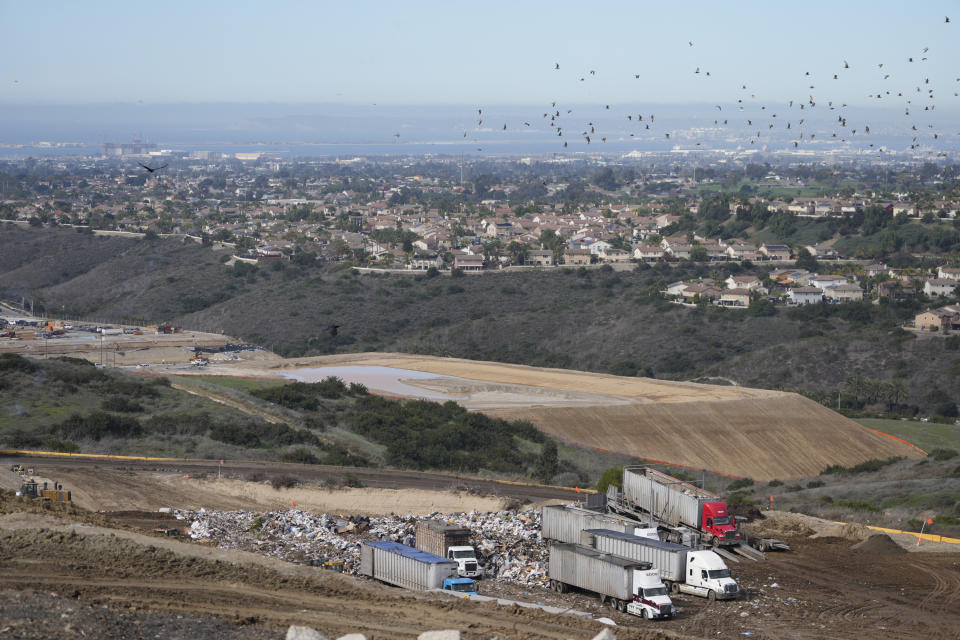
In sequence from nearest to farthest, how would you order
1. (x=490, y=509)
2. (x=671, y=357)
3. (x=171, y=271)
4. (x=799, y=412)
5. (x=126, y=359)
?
(x=490, y=509) < (x=799, y=412) < (x=126, y=359) < (x=671, y=357) < (x=171, y=271)

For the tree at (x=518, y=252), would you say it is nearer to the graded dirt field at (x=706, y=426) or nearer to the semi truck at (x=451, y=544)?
the graded dirt field at (x=706, y=426)

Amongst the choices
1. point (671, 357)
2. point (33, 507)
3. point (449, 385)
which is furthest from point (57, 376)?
point (671, 357)

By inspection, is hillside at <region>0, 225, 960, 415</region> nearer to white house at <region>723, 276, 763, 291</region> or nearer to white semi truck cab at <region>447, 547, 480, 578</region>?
white house at <region>723, 276, 763, 291</region>

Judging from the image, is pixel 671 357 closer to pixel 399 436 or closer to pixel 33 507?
pixel 399 436

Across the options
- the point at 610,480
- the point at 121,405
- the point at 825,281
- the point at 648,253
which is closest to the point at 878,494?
the point at 610,480

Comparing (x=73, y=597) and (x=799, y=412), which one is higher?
(x=73, y=597)

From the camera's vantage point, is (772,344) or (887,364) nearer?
(887,364)
